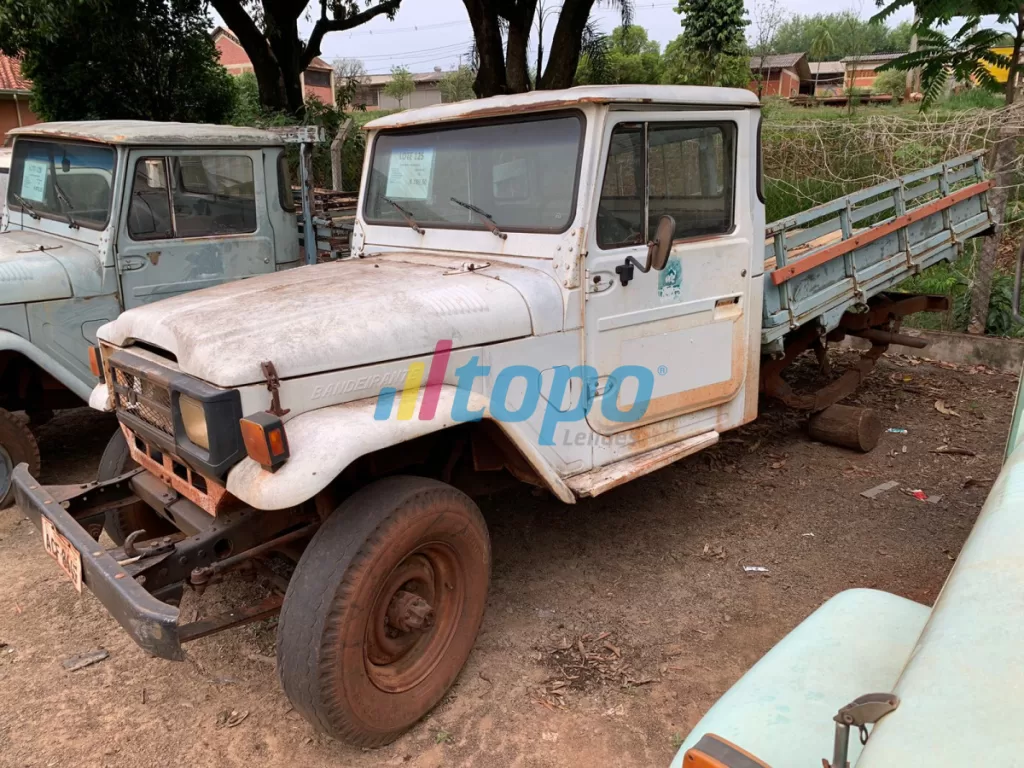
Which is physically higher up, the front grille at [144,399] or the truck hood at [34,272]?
the truck hood at [34,272]

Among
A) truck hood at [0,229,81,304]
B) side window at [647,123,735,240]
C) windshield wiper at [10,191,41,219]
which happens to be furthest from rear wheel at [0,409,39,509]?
side window at [647,123,735,240]

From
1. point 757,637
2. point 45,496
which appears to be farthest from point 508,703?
point 45,496

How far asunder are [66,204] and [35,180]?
19.8 inches

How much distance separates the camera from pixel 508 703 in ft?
9.62

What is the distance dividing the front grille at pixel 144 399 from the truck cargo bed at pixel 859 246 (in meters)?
2.97

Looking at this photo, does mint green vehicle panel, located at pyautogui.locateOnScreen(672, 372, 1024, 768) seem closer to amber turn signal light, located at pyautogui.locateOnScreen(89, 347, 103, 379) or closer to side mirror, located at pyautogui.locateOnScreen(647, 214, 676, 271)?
side mirror, located at pyautogui.locateOnScreen(647, 214, 676, 271)

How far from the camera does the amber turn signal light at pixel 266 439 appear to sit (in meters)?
2.36

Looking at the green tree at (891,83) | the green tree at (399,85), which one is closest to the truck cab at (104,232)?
the green tree at (891,83)

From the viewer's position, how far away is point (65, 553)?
8.73ft

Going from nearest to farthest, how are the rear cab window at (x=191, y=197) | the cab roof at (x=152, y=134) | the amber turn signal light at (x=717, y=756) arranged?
the amber turn signal light at (x=717, y=756) → the cab roof at (x=152, y=134) → the rear cab window at (x=191, y=197)

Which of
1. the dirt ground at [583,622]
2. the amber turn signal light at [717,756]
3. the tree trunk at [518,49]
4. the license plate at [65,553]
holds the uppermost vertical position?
the tree trunk at [518,49]

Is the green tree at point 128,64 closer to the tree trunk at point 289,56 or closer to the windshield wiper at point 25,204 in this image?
the tree trunk at point 289,56

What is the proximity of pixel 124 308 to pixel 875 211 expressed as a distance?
4.66m

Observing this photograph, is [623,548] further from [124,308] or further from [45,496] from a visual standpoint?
[124,308]
